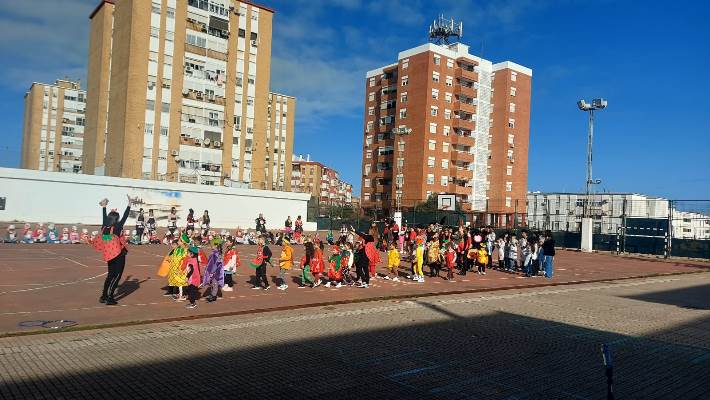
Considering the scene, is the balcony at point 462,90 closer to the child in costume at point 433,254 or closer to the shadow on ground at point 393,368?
the child in costume at point 433,254

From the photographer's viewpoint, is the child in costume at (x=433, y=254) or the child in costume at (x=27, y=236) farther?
the child in costume at (x=27, y=236)

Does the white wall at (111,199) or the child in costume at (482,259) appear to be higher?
the white wall at (111,199)

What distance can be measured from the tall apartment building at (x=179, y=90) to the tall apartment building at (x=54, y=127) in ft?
114

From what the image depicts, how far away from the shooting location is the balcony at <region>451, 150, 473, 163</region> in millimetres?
77125

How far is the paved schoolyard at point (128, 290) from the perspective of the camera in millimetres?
10616

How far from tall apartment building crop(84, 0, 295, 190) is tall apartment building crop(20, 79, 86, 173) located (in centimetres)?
3479

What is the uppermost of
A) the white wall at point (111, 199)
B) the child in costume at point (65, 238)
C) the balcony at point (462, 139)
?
the balcony at point (462, 139)

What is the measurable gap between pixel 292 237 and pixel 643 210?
26969 millimetres

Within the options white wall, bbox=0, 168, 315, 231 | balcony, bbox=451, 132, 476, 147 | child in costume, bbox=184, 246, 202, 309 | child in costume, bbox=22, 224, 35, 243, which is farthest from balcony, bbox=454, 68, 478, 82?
child in costume, bbox=184, 246, 202, 309

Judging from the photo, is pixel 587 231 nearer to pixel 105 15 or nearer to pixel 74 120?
pixel 105 15

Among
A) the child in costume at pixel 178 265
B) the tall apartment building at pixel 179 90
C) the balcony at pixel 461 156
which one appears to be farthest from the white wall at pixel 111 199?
the balcony at pixel 461 156

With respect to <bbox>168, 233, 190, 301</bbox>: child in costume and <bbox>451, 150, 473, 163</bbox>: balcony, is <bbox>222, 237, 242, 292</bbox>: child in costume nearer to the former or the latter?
<bbox>168, 233, 190, 301</bbox>: child in costume

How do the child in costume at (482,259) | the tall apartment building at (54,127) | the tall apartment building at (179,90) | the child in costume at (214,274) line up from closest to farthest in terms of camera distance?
1. the child in costume at (214,274)
2. the child in costume at (482,259)
3. the tall apartment building at (179,90)
4. the tall apartment building at (54,127)

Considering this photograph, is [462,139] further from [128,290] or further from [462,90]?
[128,290]
